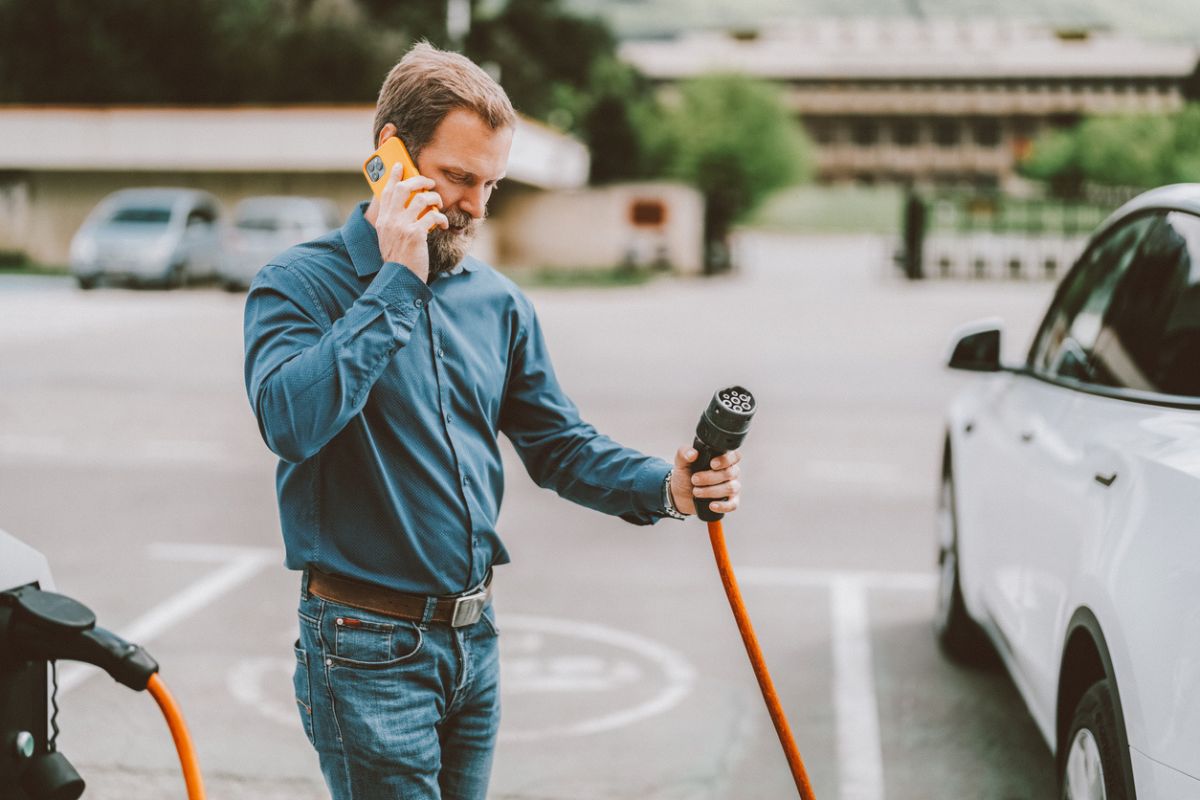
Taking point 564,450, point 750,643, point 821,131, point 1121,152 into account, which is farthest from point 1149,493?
point 821,131

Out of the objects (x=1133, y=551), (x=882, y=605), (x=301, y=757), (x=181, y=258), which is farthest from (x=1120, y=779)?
(x=181, y=258)

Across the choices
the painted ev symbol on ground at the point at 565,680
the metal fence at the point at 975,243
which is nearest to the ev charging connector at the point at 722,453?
the painted ev symbol on ground at the point at 565,680

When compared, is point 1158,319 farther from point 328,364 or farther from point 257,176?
point 257,176

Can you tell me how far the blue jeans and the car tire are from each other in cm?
320

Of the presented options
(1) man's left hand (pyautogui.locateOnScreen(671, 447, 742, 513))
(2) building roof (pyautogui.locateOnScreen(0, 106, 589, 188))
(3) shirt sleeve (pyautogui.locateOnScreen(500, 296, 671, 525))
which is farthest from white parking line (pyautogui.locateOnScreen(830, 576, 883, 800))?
(2) building roof (pyautogui.locateOnScreen(0, 106, 589, 188))

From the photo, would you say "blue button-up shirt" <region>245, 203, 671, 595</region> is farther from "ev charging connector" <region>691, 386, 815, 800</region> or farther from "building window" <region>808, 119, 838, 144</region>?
"building window" <region>808, 119, 838, 144</region>

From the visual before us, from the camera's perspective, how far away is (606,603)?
20.9ft

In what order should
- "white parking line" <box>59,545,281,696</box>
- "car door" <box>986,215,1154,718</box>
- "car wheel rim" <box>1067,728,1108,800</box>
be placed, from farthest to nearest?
"white parking line" <box>59,545,281,696</box>, "car door" <box>986,215,1154,718</box>, "car wheel rim" <box>1067,728,1108,800</box>

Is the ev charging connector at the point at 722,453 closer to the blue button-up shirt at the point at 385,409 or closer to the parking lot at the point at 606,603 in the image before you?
the blue button-up shirt at the point at 385,409

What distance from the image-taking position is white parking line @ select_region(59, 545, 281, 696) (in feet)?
17.5

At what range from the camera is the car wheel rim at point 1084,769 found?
301 cm

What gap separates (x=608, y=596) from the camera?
6488 millimetres

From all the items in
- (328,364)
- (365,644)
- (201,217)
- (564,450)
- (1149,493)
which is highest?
(328,364)

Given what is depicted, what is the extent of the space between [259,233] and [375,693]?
25719mm
